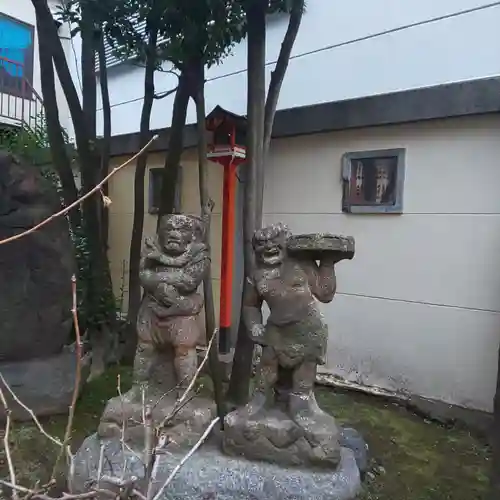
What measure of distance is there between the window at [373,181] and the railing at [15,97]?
5333mm

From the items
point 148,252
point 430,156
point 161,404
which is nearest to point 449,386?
point 430,156

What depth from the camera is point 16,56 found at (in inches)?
302

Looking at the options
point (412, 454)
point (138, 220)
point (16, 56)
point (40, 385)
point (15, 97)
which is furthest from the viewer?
point (15, 97)

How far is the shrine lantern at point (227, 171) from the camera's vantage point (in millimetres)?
3742

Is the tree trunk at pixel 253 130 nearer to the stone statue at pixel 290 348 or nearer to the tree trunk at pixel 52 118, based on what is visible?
the stone statue at pixel 290 348

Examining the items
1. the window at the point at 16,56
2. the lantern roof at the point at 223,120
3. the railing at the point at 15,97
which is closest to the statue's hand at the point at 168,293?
the lantern roof at the point at 223,120

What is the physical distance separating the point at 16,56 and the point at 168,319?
→ 679 cm

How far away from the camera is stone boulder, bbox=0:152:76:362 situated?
319 centimetres

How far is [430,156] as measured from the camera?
12.3 ft

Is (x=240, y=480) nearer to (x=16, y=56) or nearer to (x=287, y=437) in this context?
(x=287, y=437)

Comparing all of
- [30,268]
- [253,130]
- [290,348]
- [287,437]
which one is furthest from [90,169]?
[287,437]

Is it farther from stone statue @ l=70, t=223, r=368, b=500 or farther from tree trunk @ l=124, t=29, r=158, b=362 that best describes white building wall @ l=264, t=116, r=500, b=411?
stone statue @ l=70, t=223, r=368, b=500

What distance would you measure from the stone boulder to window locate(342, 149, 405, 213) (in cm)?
215

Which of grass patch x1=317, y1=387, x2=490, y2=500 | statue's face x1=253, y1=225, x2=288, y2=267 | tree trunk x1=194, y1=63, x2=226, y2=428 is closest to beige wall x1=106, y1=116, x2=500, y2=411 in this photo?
grass patch x1=317, y1=387, x2=490, y2=500
